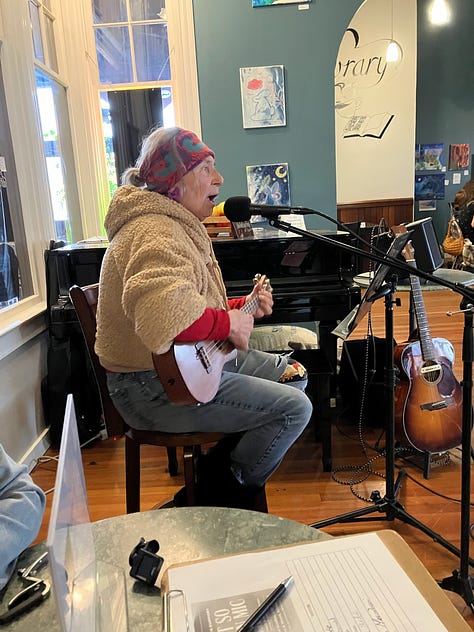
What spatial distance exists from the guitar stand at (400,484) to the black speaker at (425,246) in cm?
11

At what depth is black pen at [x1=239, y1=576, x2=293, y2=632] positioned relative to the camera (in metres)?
0.54

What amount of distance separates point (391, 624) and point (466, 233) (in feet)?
19.9

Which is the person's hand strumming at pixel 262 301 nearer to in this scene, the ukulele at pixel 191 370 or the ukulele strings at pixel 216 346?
the ukulele strings at pixel 216 346

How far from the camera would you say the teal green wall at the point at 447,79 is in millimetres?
6594

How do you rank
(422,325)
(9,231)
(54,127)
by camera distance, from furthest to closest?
1. (54,127)
2. (9,231)
3. (422,325)

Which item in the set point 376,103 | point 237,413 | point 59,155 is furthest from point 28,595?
point 376,103

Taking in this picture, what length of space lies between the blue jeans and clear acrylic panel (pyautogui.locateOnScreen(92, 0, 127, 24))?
2.87 m

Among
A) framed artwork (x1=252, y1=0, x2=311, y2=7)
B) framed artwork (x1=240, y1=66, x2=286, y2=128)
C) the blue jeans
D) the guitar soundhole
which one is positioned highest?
framed artwork (x1=252, y1=0, x2=311, y2=7)

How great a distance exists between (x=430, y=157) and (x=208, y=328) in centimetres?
658

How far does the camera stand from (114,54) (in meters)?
3.38

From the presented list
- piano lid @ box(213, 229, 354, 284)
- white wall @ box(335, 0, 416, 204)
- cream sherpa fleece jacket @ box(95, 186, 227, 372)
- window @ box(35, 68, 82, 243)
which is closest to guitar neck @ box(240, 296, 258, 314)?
cream sherpa fleece jacket @ box(95, 186, 227, 372)

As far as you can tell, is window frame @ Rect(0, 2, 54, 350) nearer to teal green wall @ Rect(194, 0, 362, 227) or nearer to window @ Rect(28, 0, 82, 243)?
window @ Rect(28, 0, 82, 243)

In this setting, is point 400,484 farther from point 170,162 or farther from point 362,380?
point 170,162

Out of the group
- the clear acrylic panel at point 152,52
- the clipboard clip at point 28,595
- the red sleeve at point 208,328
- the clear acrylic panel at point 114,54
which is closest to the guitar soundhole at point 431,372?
the red sleeve at point 208,328
